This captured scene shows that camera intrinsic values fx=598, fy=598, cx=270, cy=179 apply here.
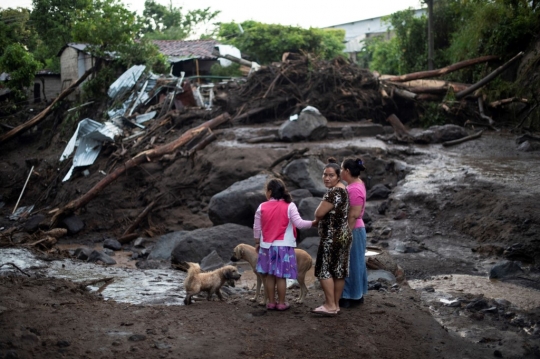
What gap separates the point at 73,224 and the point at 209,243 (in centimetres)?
681

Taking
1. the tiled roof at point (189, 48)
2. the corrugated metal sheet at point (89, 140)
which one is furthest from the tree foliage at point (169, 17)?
the corrugated metal sheet at point (89, 140)

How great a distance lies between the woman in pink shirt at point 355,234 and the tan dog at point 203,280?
4.31ft

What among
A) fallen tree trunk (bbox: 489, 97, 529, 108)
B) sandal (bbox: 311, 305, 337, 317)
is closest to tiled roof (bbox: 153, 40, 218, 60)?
fallen tree trunk (bbox: 489, 97, 529, 108)

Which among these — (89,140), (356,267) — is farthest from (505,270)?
(89,140)

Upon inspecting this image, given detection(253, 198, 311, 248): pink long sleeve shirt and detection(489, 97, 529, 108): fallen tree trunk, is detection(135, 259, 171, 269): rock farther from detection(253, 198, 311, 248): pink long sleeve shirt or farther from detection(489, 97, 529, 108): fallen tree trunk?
detection(489, 97, 529, 108): fallen tree trunk

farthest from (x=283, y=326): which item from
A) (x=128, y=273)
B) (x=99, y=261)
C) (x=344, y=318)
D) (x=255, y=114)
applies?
(x=255, y=114)

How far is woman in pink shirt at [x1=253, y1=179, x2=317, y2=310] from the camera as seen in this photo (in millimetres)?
6078

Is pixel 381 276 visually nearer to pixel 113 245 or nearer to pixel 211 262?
pixel 211 262

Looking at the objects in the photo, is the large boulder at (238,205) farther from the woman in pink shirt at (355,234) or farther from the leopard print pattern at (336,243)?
the leopard print pattern at (336,243)

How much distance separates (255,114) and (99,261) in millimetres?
10079

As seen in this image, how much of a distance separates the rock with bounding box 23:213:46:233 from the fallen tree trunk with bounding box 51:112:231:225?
491 mm

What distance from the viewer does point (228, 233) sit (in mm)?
11367

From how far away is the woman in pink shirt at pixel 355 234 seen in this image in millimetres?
6152

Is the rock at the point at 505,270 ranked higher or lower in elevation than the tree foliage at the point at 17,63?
lower
